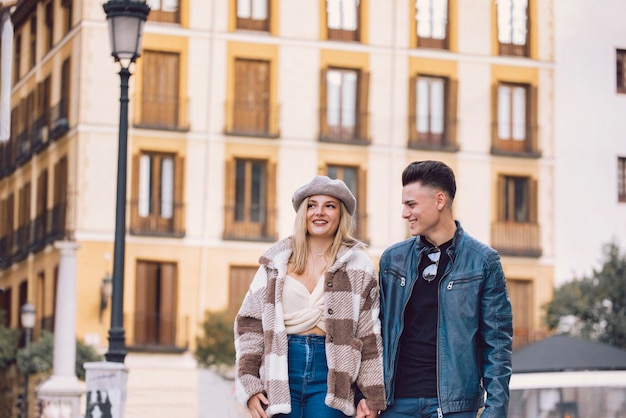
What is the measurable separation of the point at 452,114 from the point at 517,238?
2996 millimetres

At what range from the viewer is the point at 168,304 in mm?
30531

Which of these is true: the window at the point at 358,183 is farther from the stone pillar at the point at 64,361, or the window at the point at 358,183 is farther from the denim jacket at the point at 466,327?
the denim jacket at the point at 466,327

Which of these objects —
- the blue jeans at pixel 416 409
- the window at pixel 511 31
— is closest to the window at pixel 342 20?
the window at pixel 511 31

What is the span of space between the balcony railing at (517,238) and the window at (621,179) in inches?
139

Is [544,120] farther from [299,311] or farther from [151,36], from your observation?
[299,311]

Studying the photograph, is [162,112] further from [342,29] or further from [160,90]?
[342,29]

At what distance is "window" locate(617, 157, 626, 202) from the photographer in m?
29.5

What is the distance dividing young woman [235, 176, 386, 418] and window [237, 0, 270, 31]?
86.6 ft

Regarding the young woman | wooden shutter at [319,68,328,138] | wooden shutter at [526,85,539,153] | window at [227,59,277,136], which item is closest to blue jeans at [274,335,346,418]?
the young woman

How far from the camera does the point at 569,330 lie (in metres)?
27.8

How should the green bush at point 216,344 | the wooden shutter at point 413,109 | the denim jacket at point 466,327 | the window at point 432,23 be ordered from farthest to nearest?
the window at point 432,23 < the wooden shutter at point 413,109 < the green bush at point 216,344 < the denim jacket at point 466,327

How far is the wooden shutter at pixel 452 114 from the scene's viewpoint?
108ft

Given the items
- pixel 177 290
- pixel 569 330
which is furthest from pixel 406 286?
pixel 177 290

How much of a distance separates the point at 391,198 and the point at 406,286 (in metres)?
26.5
